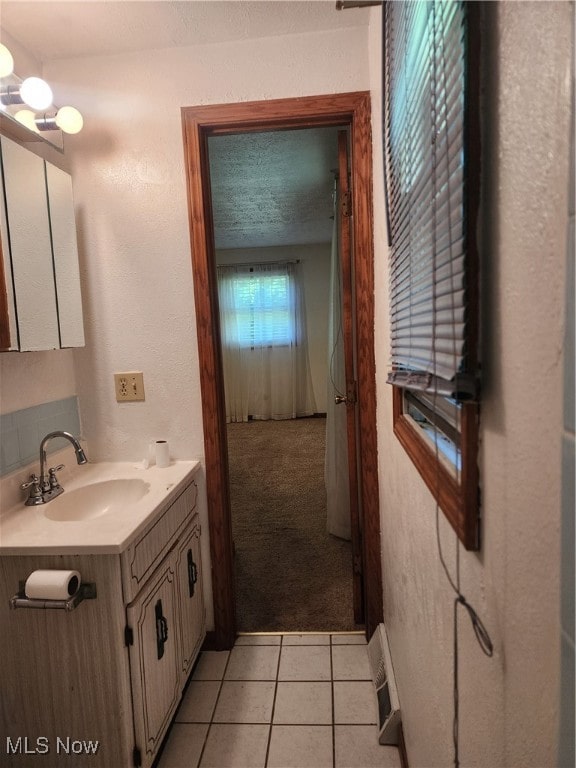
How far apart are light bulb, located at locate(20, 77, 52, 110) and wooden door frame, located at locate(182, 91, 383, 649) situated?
47 cm

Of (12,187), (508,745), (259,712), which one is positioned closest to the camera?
(508,745)

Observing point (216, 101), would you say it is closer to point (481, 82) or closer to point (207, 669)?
point (481, 82)

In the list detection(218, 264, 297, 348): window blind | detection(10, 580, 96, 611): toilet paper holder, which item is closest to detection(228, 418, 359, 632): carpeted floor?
detection(10, 580, 96, 611): toilet paper holder

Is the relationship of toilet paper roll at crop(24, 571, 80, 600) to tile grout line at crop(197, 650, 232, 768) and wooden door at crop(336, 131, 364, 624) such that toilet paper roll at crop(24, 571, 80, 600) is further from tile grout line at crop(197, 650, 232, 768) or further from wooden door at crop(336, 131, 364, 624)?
wooden door at crop(336, 131, 364, 624)

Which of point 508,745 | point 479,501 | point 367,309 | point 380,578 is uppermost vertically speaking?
point 367,309

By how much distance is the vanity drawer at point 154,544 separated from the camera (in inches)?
44.9

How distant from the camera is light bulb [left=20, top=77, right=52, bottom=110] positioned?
4.56ft

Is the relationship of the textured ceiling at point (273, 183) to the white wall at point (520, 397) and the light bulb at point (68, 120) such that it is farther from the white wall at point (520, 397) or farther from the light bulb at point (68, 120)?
the white wall at point (520, 397)

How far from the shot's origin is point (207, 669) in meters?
1.71

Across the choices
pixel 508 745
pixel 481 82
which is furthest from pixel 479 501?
pixel 481 82

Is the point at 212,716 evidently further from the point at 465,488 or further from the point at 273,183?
the point at 273,183

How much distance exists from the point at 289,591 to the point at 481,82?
88.0 inches

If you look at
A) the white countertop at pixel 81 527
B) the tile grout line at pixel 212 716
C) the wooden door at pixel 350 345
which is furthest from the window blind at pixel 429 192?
the tile grout line at pixel 212 716

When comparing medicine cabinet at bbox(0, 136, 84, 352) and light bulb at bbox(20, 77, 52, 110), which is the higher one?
light bulb at bbox(20, 77, 52, 110)
